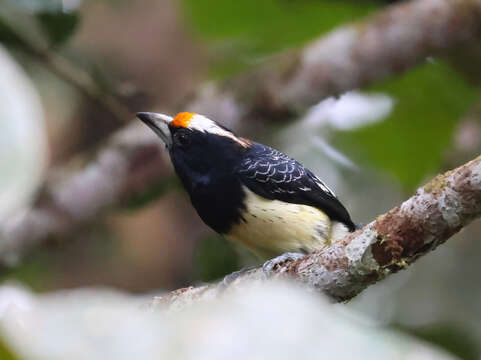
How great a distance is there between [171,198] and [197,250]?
1.44m

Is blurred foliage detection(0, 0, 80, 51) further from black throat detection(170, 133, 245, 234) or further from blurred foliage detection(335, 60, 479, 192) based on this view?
blurred foliage detection(335, 60, 479, 192)

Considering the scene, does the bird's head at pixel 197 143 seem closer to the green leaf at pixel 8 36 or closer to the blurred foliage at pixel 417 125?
the green leaf at pixel 8 36

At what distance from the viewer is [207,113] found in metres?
4.34

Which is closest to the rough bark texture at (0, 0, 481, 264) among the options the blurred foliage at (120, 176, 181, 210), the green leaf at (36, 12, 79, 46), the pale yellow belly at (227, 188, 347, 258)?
the blurred foliage at (120, 176, 181, 210)

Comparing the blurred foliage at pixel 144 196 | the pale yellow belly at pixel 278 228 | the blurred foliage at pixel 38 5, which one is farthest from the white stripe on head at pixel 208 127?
the blurred foliage at pixel 38 5

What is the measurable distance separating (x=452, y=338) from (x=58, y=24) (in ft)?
8.44

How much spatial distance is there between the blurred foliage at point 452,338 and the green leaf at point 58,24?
2.35 metres

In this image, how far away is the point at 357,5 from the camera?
4.72 meters

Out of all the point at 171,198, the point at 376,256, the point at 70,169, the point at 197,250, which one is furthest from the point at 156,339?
the point at 171,198

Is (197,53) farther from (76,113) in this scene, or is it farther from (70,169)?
(70,169)

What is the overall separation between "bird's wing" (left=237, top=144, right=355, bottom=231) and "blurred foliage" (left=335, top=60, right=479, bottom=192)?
1.33 meters

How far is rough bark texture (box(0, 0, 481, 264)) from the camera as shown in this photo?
12.7ft

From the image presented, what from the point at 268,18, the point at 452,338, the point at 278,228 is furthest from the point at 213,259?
the point at 268,18

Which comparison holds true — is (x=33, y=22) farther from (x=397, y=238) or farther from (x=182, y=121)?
(x=397, y=238)
